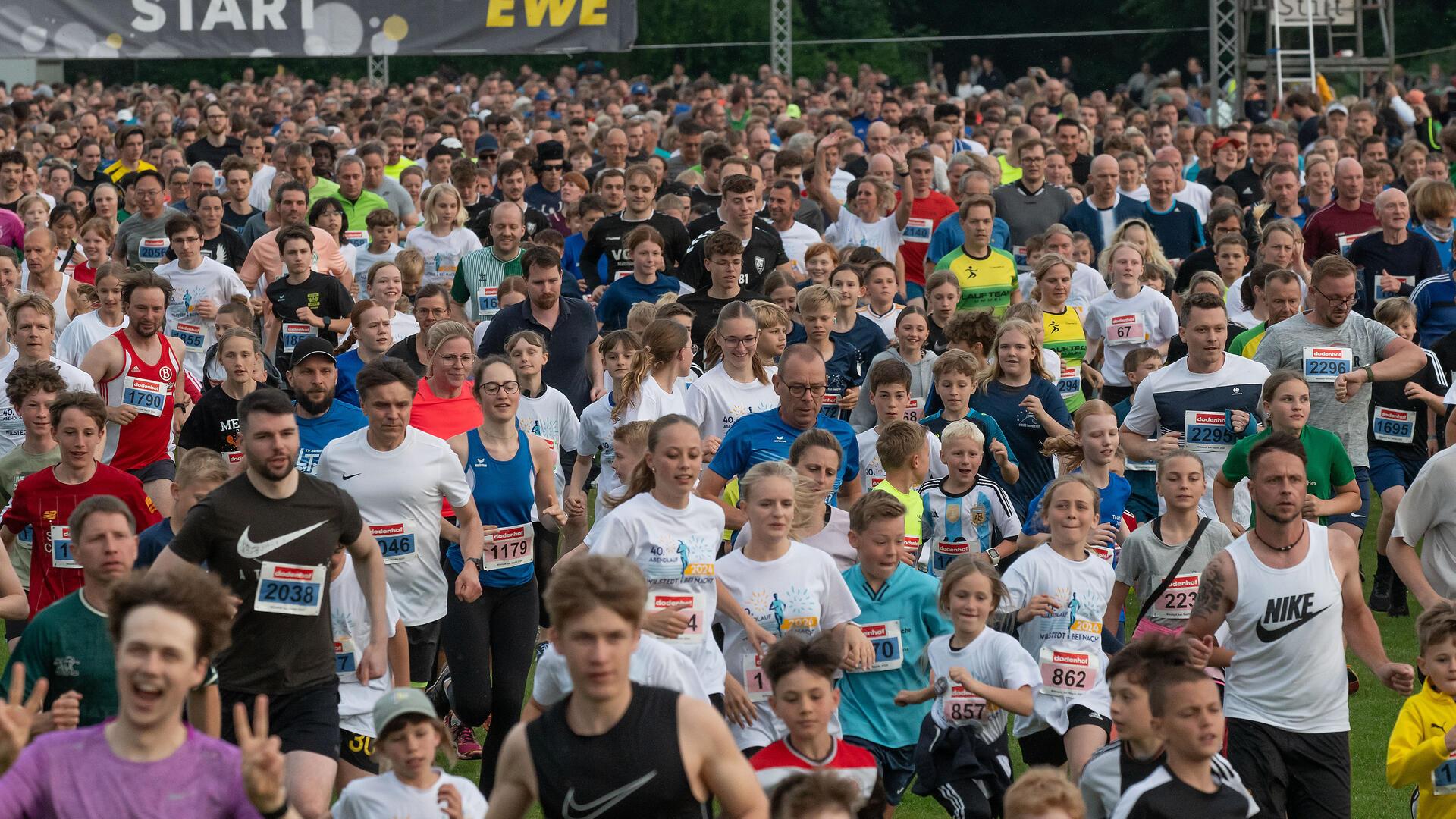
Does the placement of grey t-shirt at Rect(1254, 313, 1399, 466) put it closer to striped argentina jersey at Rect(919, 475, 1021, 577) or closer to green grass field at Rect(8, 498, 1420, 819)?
green grass field at Rect(8, 498, 1420, 819)

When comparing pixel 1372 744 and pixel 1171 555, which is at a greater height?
pixel 1171 555

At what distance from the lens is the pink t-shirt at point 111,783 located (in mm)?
4184

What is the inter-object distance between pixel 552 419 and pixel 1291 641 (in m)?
4.10

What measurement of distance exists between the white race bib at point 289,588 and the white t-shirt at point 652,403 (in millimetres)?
3088

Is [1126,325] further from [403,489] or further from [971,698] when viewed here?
[403,489]

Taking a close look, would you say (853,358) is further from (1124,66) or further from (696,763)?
(1124,66)

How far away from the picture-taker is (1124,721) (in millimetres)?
5559

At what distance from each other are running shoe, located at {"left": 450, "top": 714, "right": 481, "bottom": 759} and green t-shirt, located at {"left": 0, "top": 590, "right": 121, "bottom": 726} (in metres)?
2.80

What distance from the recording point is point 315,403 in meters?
8.43

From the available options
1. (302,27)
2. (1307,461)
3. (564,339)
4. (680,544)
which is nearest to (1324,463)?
(1307,461)

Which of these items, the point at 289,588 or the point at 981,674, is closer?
the point at 289,588

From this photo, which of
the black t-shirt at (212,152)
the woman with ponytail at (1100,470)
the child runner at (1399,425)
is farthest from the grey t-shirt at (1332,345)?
the black t-shirt at (212,152)

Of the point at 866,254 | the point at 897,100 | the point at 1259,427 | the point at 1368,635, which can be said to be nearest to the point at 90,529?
the point at 1368,635

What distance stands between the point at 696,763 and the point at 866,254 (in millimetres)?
8161
